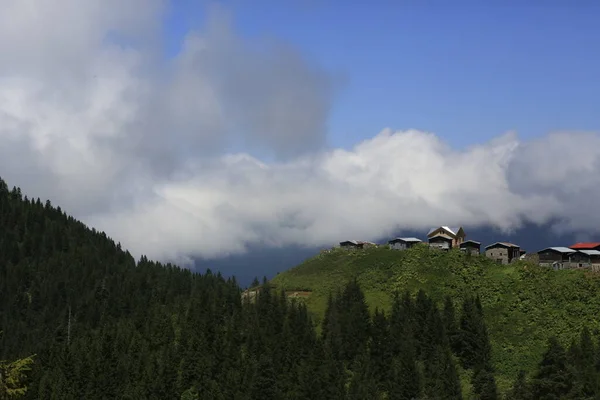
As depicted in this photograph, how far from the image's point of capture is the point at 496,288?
106188 mm

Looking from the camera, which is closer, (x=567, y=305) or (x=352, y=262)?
(x=567, y=305)

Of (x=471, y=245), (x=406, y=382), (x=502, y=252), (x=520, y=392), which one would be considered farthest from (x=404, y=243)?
(x=520, y=392)

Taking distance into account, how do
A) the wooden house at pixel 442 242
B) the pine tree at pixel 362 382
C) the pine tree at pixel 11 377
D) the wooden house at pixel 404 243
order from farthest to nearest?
1. the wooden house at pixel 404 243
2. the wooden house at pixel 442 242
3. the pine tree at pixel 362 382
4. the pine tree at pixel 11 377

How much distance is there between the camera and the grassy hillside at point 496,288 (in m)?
90.8

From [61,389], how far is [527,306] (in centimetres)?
8394

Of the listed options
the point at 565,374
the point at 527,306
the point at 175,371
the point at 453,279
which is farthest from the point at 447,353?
the point at 175,371

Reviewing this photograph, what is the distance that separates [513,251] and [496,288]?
68.7 ft

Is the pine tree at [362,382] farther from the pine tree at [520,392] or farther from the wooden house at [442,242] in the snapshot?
the wooden house at [442,242]

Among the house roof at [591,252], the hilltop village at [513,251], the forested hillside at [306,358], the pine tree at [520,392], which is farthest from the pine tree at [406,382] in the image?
the house roof at [591,252]

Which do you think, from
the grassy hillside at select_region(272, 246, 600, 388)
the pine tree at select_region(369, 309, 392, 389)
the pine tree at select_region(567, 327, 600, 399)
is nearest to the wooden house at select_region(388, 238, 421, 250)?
the grassy hillside at select_region(272, 246, 600, 388)

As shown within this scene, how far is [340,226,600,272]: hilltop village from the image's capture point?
4402 inches

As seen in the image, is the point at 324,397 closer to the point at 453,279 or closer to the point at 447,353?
the point at 447,353

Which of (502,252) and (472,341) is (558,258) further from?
(472,341)

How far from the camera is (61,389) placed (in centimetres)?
9788
